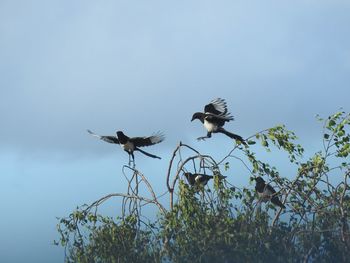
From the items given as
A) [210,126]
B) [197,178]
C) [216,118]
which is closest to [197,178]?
[197,178]

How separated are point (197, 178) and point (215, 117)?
42.7 inches

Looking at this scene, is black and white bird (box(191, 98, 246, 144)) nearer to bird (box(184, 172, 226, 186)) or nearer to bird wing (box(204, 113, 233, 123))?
bird wing (box(204, 113, 233, 123))

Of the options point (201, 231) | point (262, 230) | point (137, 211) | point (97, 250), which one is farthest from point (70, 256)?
point (262, 230)

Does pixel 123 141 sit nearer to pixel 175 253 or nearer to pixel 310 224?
pixel 175 253

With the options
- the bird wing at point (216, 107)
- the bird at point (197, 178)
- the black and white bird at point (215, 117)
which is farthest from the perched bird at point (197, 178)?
the bird wing at point (216, 107)

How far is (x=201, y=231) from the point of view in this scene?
13047 millimetres

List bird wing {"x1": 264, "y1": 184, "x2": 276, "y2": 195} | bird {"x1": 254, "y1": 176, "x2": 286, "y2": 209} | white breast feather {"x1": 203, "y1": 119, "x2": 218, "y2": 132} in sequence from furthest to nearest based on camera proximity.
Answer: white breast feather {"x1": 203, "y1": 119, "x2": 218, "y2": 132}
bird wing {"x1": 264, "y1": 184, "x2": 276, "y2": 195}
bird {"x1": 254, "y1": 176, "x2": 286, "y2": 209}

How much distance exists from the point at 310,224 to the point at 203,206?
2068 millimetres

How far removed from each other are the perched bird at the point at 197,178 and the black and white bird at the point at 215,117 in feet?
2.21

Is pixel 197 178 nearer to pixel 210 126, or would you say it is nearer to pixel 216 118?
pixel 210 126

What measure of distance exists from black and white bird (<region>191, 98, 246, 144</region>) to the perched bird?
26.6 inches

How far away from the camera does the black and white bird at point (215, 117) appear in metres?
13.0

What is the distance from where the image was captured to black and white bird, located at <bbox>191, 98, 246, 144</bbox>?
42.5 feet

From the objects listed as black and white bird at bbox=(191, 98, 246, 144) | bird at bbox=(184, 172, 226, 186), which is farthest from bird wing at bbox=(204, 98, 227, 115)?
bird at bbox=(184, 172, 226, 186)
